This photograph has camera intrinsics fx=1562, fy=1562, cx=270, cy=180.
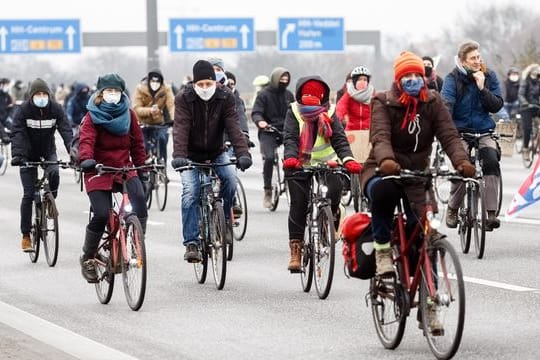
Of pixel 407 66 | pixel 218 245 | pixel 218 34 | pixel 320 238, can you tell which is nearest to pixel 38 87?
pixel 218 245

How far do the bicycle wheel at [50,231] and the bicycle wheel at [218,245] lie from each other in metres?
2.15

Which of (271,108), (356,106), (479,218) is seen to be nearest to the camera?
(479,218)

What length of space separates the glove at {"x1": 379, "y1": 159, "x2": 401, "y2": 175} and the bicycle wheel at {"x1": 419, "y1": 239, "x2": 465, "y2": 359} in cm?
45

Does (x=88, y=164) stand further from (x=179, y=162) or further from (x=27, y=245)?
(x=27, y=245)

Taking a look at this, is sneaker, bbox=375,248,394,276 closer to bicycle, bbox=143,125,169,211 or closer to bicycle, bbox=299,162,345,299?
bicycle, bbox=299,162,345,299

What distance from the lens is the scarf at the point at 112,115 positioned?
11195 mm

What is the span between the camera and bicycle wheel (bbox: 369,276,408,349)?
858cm

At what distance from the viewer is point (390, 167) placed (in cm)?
838

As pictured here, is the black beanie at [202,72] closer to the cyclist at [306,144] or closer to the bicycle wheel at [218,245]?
the cyclist at [306,144]

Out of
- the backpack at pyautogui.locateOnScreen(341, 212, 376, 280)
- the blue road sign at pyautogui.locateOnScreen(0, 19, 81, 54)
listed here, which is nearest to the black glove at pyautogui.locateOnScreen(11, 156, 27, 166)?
the backpack at pyautogui.locateOnScreen(341, 212, 376, 280)

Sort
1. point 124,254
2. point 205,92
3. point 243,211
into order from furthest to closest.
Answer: point 243,211 → point 205,92 → point 124,254

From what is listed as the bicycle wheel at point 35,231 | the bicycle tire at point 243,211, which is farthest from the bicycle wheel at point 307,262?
the bicycle tire at point 243,211

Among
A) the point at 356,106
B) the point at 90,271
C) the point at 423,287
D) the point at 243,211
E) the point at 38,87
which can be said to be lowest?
the point at 243,211

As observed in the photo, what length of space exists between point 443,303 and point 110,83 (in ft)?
13.2
